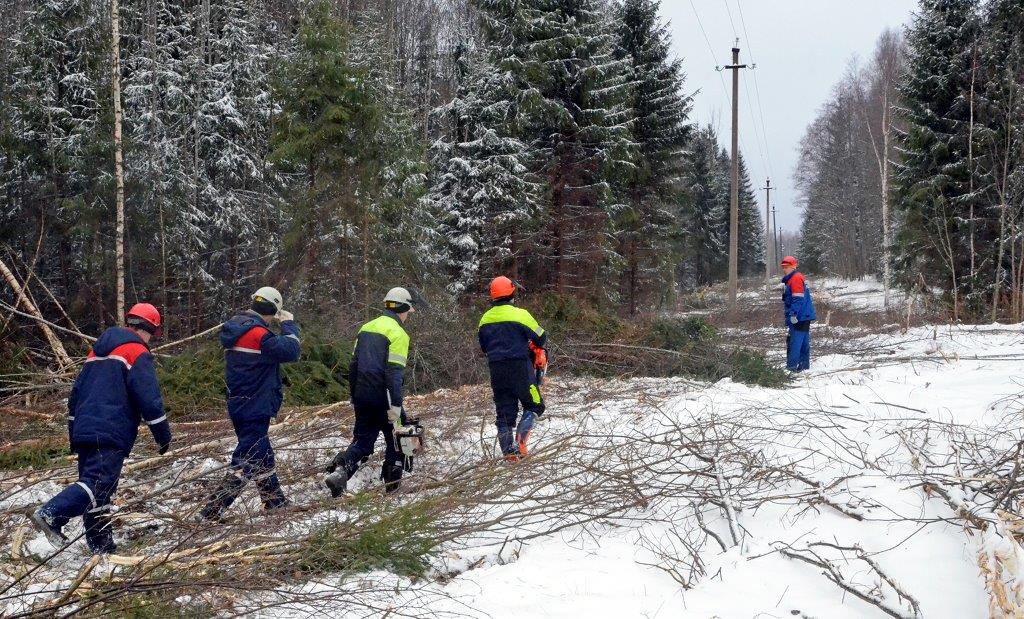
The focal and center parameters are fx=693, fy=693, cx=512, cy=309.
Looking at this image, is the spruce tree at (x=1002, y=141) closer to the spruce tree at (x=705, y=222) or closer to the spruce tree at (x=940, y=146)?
the spruce tree at (x=940, y=146)

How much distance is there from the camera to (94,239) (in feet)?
59.1

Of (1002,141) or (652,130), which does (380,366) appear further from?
(652,130)

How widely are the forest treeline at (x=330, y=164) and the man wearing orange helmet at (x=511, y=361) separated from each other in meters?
7.90

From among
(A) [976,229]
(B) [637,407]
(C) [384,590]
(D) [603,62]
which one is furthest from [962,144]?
(C) [384,590]

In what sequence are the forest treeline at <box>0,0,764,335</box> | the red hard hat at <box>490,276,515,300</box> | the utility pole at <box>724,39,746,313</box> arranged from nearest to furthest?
the red hard hat at <box>490,276,515,300</box> < the forest treeline at <box>0,0,764,335</box> < the utility pole at <box>724,39,746,313</box>

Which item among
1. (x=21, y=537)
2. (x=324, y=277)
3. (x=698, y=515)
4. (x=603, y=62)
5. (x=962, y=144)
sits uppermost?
(x=603, y=62)

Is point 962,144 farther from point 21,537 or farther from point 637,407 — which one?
point 21,537

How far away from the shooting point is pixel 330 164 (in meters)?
16.1

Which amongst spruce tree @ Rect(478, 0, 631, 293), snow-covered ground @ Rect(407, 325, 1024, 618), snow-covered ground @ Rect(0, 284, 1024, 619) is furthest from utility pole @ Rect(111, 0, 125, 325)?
snow-covered ground @ Rect(407, 325, 1024, 618)

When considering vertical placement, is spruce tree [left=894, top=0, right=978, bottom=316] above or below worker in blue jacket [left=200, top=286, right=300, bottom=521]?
above

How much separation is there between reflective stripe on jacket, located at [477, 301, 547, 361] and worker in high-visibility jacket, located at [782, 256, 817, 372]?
5574 mm

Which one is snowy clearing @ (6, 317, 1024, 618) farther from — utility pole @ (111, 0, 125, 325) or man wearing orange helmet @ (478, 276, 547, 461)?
utility pole @ (111, 0, 125, 325)

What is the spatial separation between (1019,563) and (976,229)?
19798mm

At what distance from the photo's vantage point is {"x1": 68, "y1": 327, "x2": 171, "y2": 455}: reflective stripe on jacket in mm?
4996
